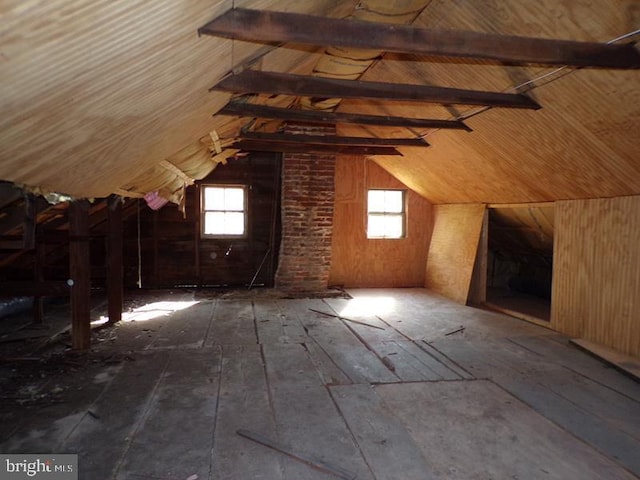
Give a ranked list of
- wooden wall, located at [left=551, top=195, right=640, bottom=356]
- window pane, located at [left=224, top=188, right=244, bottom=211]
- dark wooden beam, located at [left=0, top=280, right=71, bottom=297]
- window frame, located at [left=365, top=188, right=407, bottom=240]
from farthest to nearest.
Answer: window frame, located at [left=365, top=188, right=407, bottom=240] → window pane, located at [left=224, top=188, right=244, bottom=211] → dark wooden beam, located at [left=0, top=280, right=71, bottom=297] → wooden wall, located at [left=551, top=195, right=640, bottom=356]

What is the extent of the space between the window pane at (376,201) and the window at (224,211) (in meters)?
2.39

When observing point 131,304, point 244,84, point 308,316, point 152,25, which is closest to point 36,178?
point 152,25

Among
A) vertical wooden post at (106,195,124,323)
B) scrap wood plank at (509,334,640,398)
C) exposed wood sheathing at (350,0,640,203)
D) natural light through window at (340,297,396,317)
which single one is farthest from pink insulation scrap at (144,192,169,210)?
scrap wood plank at (509,334,640,398)

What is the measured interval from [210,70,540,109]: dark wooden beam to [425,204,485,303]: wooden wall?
118 inches

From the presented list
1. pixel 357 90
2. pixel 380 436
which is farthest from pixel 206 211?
pixel 380 436

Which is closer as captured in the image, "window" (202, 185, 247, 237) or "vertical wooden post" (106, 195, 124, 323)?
"vertical wooden post" (106, 195, 124, 323)

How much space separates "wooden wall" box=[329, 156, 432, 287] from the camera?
24.4ft

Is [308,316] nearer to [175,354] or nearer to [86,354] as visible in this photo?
[175,354]

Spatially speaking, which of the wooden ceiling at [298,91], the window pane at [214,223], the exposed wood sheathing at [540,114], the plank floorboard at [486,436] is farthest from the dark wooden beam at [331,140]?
the plank floorboard at [486,436]

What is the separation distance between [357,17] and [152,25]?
5.82ft

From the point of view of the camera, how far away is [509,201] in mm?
5586

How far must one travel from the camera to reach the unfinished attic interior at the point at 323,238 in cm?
202

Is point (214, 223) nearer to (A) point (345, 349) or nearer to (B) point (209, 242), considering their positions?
(B) point (209, 242)

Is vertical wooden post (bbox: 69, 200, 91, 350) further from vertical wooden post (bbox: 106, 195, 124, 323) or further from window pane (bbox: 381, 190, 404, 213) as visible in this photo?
window pane (bbox: 381, 190, 404, 213)
